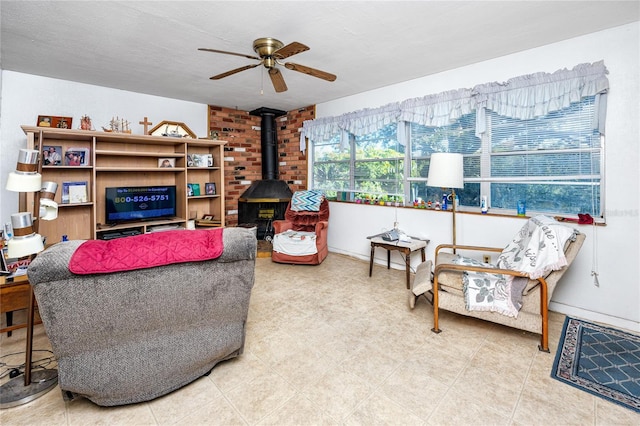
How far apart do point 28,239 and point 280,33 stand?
224 cm

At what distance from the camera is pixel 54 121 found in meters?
3.36

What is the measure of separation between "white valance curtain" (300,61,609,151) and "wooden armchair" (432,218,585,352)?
131 cm

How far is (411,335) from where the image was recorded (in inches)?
92.1

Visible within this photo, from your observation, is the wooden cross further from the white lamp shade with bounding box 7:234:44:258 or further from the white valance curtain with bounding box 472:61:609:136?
the white valance curtain with bounding box 472:61:609:136

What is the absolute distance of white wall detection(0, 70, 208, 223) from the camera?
11.0 ft

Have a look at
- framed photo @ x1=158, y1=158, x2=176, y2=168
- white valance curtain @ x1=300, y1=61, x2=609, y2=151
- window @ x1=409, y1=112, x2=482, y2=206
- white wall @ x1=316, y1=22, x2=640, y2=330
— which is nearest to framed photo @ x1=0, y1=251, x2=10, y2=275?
framed photo @ x1=158, y1=158, x2=176, y2=168

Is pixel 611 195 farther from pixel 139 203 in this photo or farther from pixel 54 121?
pixel 54 121

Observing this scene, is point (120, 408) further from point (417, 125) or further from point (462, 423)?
point (417, 125)

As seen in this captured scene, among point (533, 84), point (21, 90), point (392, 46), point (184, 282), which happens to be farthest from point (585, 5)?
point (21, 90)

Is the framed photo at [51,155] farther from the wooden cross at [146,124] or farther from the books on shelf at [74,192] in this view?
the wooden cross at [146,124]

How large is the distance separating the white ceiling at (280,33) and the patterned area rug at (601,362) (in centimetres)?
246

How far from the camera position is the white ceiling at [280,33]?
218cm

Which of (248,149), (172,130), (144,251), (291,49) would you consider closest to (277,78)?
(291,49)

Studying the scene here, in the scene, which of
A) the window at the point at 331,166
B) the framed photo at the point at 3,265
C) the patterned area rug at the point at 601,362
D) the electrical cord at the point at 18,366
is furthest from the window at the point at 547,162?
the framed photo at the point at 3,265
